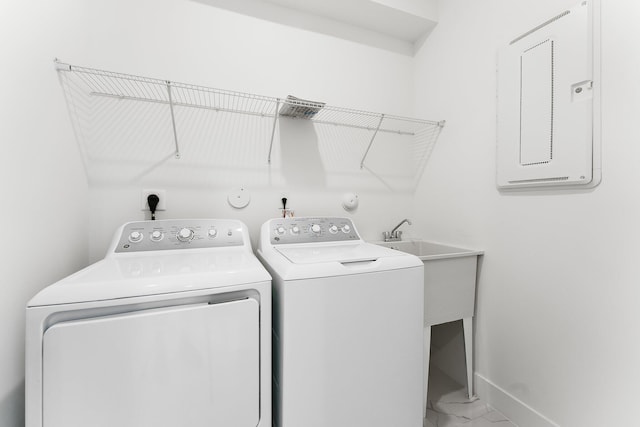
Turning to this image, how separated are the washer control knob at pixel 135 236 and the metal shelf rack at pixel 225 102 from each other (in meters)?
0.54

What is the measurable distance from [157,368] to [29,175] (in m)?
0.83

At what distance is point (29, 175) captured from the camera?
96 cm

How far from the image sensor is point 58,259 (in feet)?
3.73

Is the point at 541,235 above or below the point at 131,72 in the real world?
below

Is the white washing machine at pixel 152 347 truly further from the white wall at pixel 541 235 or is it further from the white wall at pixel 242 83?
the white wall at pixel 541 235

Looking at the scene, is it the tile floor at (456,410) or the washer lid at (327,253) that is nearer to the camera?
the washer lid at (327,253)

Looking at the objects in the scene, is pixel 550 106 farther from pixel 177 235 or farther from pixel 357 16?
pixel 177 235

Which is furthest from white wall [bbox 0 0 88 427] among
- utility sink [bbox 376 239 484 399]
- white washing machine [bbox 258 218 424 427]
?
utility sink [bbox 376 239 484 399]

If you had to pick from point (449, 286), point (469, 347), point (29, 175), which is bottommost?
point (469, 347)

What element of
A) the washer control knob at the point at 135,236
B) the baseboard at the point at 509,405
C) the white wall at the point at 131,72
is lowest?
the baseboard at the point at 509,405

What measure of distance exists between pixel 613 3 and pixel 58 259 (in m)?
2.52

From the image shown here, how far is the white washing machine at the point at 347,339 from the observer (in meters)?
0.98

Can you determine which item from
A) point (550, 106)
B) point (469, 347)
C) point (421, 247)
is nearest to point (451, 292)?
point (469, 347)

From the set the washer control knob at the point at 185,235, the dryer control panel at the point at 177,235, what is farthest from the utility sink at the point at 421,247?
the washer control knob at the point at 185,235
